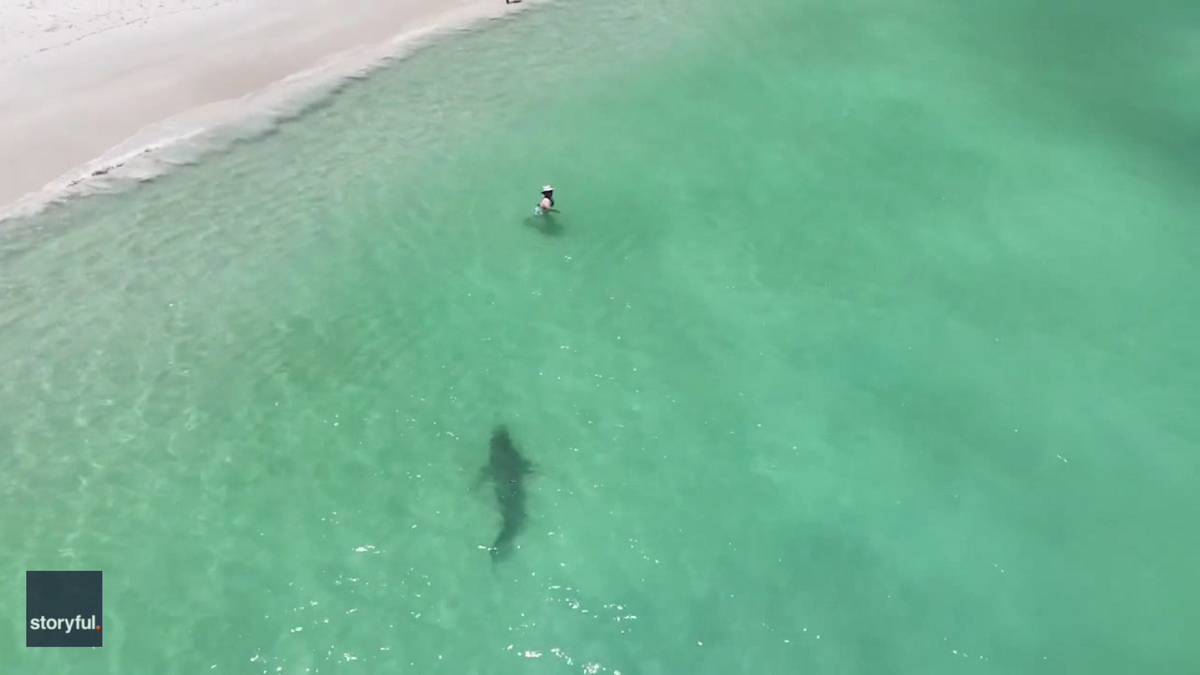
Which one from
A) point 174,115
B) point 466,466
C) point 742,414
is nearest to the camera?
point 466,466

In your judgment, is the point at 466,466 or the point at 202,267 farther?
the point at 202,267

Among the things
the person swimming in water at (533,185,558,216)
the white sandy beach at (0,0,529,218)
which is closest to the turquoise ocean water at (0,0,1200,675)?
the person swimming in water at (533,185,558,216)

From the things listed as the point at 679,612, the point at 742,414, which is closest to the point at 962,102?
the point at 742,414

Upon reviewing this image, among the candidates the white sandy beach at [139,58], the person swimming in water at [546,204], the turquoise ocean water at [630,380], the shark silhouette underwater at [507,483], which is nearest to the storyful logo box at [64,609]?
the turquoise ocean water at [630,380]

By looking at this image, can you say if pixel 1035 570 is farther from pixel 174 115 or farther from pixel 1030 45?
pixel 174 115

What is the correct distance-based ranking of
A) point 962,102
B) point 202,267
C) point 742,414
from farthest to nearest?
point 962,102 → point 202,267 → point 742,414

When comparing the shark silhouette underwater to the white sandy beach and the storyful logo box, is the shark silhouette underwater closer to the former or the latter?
the storyful logo box

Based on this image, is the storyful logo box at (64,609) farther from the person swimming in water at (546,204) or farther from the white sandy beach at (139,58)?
the person swimming in water at (546,204)

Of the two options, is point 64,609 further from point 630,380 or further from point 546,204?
point 546,204
